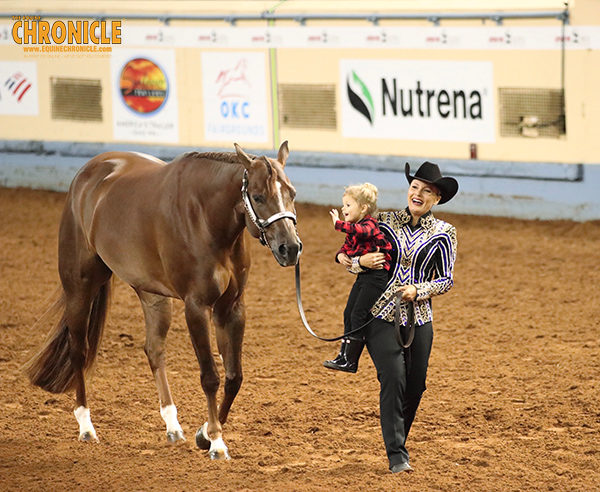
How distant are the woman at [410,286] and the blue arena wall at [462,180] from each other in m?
Result: 7.76

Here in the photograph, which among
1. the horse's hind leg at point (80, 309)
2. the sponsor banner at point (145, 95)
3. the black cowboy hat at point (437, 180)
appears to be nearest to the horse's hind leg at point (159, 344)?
the horse's hind leg at point (80, 309)

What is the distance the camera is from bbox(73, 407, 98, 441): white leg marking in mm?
6129

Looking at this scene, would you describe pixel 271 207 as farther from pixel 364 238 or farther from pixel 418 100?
pixel 418 100

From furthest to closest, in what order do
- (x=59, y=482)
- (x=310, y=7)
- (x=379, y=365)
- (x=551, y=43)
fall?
(x=310, y=7)
(x=551, y=43)
(x=59, y=482)
(x=379, y=365)

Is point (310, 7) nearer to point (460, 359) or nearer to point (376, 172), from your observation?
point (376, 172)

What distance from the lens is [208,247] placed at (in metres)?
5.42

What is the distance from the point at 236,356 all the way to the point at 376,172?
27.1 ft

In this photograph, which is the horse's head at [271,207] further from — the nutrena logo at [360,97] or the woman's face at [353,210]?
the nutrena logo at [360,97]

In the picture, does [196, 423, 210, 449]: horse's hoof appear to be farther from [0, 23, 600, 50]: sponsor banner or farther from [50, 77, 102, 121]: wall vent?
[50, 77, 102, 121]: wall vent

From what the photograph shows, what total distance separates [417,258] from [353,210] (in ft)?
1.58

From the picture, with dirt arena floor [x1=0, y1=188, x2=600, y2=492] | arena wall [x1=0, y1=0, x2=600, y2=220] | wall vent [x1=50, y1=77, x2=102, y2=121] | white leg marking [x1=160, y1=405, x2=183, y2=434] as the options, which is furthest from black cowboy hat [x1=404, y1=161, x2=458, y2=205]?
wall vent [x1=50, y1=77, x2=102, y2=121]

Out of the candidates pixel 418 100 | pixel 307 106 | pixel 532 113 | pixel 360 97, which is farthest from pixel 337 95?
pixel 532 113

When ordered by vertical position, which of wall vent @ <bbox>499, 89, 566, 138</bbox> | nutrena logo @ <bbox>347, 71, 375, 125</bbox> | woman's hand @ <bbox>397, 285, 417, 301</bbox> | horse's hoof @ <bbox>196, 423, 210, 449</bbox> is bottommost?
horse's hoof @ <bbox>196, 423, 210, 449</bbox>

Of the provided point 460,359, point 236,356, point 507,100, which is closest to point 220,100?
point 507,100
